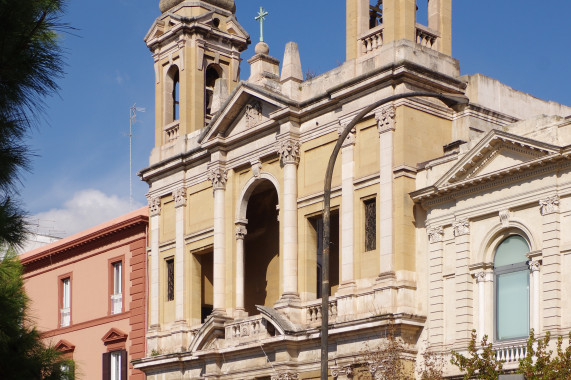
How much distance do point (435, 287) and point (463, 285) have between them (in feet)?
3.32

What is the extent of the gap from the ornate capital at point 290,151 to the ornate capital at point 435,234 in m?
5.58

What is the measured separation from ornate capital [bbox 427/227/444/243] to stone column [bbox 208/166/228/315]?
340 inches

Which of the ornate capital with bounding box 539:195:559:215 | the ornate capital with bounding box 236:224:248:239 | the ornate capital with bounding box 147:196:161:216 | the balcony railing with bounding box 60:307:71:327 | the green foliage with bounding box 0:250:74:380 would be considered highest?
the ornate capital with bounding box 147:196:161:216

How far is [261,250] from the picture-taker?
41812 millimetres

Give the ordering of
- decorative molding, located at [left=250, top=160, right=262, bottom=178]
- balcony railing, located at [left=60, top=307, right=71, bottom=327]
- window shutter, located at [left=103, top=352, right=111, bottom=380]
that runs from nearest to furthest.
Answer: decorative molding, located at [left=250, top=160, right=262, bottom=178]
window shutter, located at [left=103, top=352, right=111, bottom=380]
balcony railing, located at [left=60, top=307, right=71, bottom=327]

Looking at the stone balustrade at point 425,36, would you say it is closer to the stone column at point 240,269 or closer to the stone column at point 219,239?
the stone column at point 219,239

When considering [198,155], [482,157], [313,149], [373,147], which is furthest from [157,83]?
[482,157]

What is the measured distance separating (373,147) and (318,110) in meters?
2.82

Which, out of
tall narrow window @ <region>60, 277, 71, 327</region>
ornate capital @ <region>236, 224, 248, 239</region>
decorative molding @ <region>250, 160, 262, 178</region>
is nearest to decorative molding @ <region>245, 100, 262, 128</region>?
decorative molding @ <region>250, 160, 262, 178</region>

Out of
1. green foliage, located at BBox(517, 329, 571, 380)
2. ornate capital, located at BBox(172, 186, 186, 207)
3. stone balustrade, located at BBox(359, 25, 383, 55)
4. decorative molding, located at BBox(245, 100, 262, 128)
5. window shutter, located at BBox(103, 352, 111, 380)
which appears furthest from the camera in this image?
window shutter, located at BBox(103, 352, 111, 380)

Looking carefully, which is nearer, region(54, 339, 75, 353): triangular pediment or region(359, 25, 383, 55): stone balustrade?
region(359, 25, 383, 55): stone balustrade

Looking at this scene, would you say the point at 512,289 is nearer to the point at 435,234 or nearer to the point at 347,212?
the point at 435,234

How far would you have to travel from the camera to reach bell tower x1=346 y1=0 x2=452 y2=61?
111 ft

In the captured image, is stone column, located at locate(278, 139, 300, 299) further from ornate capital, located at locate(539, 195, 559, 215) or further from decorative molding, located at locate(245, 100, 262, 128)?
ornate capital, located at locate(539, 195, 559, 215)
